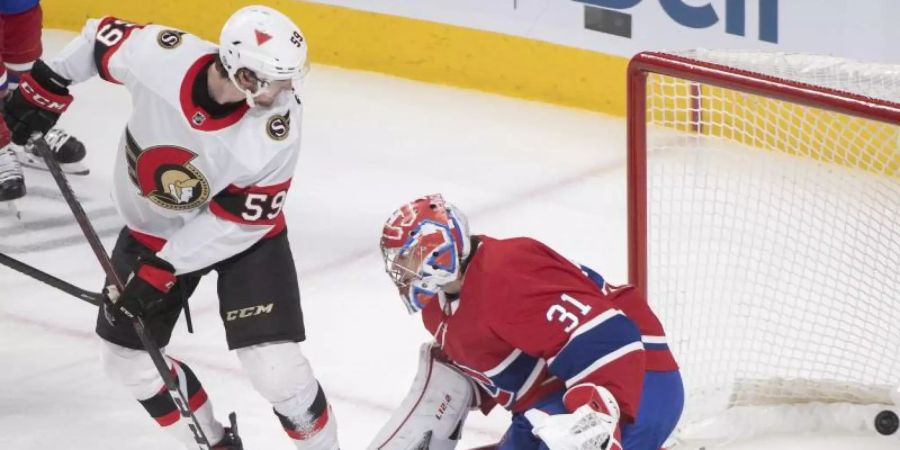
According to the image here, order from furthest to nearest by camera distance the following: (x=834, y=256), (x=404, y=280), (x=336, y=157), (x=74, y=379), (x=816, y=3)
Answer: (x=336, y=157) < (x=816, y=3) < (x=74, y=379) < (x=834, y=256) < (x=404, y=280)

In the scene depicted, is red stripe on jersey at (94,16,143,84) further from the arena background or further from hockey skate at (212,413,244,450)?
the arena background

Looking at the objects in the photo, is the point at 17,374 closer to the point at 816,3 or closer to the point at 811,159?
the point at 811,159

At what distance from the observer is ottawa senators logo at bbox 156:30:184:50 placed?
3357 millimetres

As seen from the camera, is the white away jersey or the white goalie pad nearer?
the white goalie pad

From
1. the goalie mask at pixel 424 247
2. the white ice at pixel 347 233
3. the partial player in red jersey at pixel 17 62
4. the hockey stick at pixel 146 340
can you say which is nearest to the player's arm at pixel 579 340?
the goalie mask at pixel 424 247

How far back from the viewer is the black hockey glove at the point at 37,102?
3510mm

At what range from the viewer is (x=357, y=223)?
524cm

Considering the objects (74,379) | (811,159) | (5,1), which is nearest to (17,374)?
(74,379)

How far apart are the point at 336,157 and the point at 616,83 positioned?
1.10 metres

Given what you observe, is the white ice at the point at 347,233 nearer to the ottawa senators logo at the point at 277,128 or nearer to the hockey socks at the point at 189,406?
the hockey socks at the point at 189,406

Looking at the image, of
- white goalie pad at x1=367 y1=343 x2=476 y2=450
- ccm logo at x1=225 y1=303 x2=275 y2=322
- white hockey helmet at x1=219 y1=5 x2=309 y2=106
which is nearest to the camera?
white goalie pad at x1=367 y1=343 x2=476 y2=450

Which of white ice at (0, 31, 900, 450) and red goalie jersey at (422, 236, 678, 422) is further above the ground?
red goalie jersey at (422, 236, 678, 422)

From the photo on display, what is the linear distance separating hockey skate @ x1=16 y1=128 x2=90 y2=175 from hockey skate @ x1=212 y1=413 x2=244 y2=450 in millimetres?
2094

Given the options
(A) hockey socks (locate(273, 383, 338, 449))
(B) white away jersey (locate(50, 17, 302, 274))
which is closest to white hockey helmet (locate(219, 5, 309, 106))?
(B) white away jersey (locate(50, 17, 302, 274))
